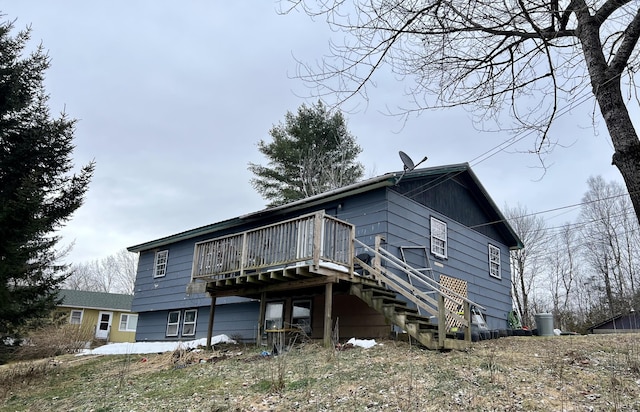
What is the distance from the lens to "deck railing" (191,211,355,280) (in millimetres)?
9469

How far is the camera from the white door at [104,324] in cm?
3111

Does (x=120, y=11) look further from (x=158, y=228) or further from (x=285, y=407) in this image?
(x=158, y=228)

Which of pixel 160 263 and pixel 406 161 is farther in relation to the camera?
pixel 160 263

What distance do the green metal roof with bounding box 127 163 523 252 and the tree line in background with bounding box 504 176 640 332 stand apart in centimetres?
1387

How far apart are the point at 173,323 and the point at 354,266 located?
8.96 metres

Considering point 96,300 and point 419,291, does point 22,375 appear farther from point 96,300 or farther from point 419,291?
point 96,300

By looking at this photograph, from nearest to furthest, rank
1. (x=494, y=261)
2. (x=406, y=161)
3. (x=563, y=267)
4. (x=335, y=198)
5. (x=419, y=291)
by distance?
(x=419, y=291), (x=406, y=161), (x=335, y=198), (x=494, y=261), (x=563, y=267)

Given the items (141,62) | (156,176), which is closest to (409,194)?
(141,62)

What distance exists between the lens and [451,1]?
544 centimetres

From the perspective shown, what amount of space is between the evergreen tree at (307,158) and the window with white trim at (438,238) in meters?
14.9

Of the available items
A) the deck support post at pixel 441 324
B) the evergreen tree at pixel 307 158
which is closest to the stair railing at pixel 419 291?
the deck support post at pixel 441 324

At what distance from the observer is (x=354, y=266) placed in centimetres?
1081

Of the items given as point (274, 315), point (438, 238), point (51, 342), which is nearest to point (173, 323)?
point (51, 342)

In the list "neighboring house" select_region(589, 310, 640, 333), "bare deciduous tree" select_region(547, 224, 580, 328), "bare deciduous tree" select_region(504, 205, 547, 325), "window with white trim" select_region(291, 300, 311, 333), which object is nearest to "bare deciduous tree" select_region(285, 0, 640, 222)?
"window with white trim" select_region(291, 300, 311, 333)
